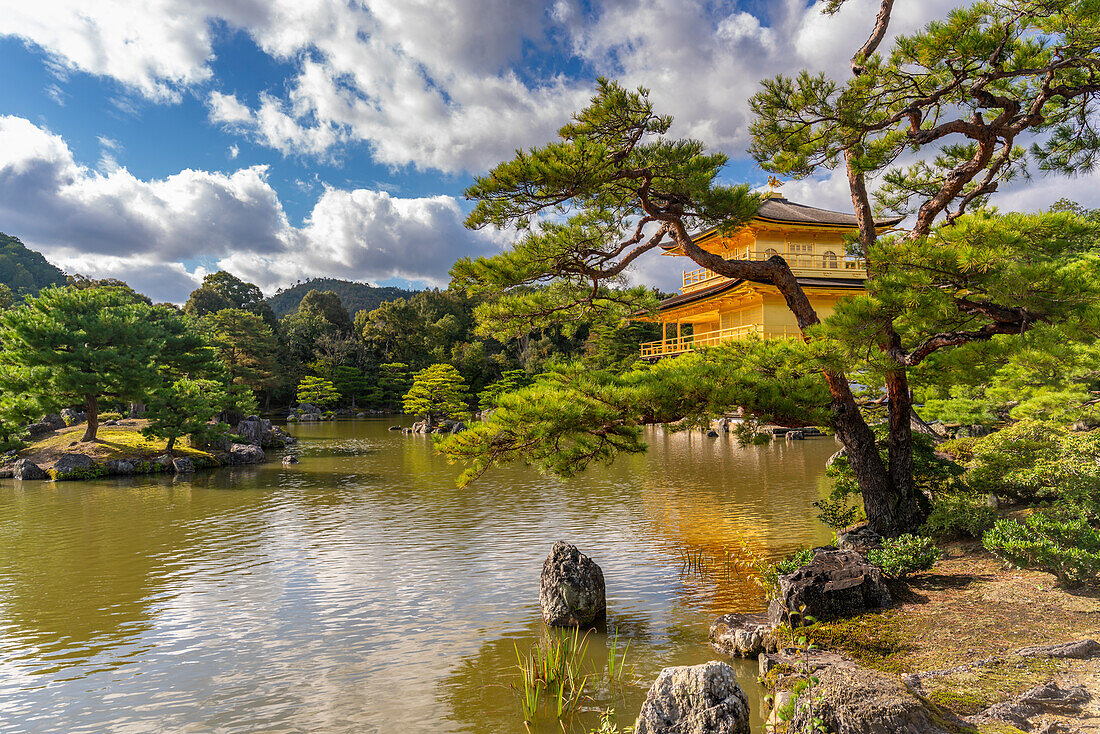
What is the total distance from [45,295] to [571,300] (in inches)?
710

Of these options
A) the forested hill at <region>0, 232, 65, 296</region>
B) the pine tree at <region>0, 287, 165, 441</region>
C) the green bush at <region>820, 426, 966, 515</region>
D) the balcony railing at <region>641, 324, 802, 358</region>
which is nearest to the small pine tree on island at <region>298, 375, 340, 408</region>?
the pine tree at <region>0, 287, 165, 441</region>

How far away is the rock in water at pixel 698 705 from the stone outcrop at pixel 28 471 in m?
19.4

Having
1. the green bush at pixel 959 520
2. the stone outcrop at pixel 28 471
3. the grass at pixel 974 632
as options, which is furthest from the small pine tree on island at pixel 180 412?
the green bush at pixel 959 520

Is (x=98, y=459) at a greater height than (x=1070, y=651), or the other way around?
(x=98, y=459)

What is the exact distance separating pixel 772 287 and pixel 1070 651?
1952 cm

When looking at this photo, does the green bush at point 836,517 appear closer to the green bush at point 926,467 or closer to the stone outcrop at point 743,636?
the green bush at point 926,467

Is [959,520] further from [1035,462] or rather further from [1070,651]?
[1070,651]

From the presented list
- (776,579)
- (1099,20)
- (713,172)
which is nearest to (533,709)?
(776,579)

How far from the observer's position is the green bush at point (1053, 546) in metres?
4.82

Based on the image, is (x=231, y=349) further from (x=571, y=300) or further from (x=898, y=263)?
(x=898, y=263)

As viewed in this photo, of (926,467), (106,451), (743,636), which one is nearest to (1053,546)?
(926,467)

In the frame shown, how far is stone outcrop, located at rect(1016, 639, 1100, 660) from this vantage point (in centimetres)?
371

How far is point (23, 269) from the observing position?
55.9 m

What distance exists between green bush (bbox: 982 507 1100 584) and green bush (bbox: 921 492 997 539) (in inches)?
35.7
